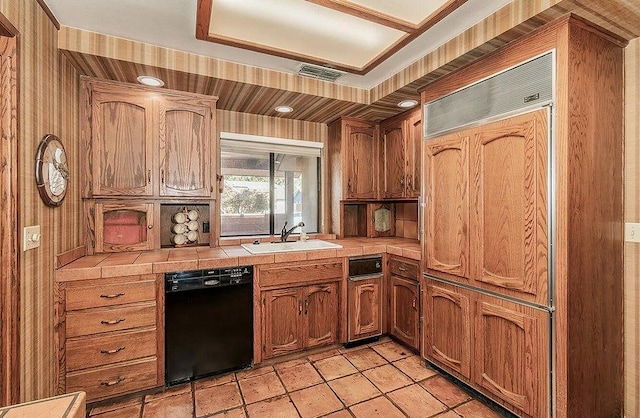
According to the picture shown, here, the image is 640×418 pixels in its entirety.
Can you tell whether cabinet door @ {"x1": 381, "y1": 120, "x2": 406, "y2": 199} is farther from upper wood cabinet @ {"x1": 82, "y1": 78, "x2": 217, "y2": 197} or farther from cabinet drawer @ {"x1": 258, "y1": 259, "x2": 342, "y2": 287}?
upper wood cabinet @ {"x1": 82, "y1": 78, "x2": 217, "y2": 197}

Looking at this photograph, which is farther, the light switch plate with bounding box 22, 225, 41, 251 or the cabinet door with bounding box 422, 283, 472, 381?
the cabinet door with bounding box 422, 283, 472, 381

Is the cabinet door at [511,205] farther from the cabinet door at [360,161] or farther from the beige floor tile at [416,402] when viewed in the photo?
the cabinet door at [360,161]

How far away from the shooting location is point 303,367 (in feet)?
8.25

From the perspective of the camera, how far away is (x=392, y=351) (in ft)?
9.11

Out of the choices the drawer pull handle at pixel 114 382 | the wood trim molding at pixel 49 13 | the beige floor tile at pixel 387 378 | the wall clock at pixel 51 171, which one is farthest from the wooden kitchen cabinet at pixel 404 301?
the wood trim molding at pixel 49 13

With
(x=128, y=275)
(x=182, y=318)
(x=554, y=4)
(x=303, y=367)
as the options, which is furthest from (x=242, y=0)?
(x=303, y=367)

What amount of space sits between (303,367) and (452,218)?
1.68 metres

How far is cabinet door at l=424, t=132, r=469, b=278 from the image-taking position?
216cm

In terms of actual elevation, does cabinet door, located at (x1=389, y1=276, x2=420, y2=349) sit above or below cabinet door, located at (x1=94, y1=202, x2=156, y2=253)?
below

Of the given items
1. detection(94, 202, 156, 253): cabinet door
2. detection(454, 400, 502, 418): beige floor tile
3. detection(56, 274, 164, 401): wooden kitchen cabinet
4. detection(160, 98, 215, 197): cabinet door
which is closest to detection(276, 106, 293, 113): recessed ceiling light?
detection(160, 98, 215, 197): cabinet door

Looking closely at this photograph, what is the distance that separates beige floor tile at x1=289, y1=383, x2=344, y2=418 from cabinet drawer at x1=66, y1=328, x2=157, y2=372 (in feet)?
3.48

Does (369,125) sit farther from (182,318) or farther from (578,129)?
(182,318)

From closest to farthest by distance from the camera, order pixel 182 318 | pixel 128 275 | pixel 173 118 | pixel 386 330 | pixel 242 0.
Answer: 1. pixel 242 0
2. pixel 128 275
3. pixel 182 318
4. pixel 173 118
5. pixel 386 330

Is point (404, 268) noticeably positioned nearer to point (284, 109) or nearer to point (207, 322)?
point (207, 322)
